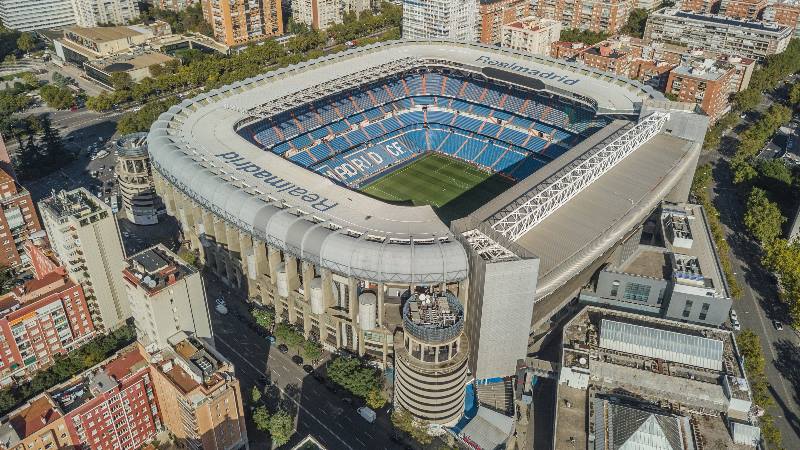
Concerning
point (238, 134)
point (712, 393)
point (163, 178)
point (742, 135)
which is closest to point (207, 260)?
point (163, 178)

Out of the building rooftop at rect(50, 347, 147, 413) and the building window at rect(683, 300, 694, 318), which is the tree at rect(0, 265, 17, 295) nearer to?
the building rooftop at rect(50, 347, 147, 413)

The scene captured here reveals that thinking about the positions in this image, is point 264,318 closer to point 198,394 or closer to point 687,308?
point 198,394

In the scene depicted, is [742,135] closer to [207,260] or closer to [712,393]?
[712,393]

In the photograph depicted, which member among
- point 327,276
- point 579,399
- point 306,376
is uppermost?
point 327,276

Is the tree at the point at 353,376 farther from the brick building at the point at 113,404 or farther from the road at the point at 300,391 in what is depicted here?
the brick building at the point at 113,404

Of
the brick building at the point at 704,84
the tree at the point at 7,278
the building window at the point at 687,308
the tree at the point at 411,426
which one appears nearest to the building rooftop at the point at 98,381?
the tree at the point at 411,426

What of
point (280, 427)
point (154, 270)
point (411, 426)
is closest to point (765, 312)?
point (411, 426)
